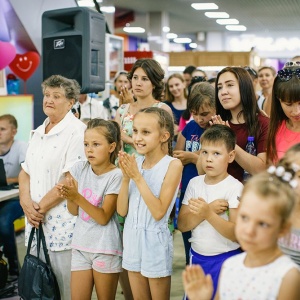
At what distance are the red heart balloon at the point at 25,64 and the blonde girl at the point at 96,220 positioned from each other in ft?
11.3

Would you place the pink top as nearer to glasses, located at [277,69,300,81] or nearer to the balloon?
glasses, located at [277,69,300,81]

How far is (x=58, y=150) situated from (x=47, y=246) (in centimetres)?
53

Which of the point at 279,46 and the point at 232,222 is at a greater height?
the point at 279,46

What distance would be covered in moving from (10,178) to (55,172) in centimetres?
184

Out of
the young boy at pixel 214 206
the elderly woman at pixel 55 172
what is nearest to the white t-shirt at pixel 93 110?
the elderly woman at pixel 55 172

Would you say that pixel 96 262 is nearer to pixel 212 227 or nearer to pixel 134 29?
pixel 212 227

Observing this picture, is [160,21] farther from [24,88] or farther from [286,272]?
[286,272]

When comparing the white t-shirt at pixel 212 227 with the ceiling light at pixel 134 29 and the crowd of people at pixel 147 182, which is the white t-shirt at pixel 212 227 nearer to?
the crowd of people at pixel 147 182

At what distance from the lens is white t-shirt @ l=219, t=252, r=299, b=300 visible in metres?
1.72

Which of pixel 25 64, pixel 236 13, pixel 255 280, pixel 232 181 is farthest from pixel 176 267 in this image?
pixel 236 13

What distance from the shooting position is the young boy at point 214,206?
2572 millimetres

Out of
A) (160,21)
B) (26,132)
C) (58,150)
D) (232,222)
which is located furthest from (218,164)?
(160,21)

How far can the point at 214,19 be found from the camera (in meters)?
17.5

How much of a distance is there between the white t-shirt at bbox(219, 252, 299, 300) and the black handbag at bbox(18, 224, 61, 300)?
1.49 meters
